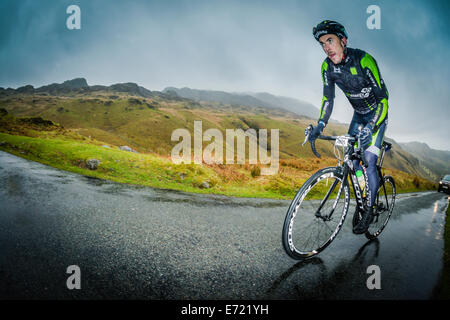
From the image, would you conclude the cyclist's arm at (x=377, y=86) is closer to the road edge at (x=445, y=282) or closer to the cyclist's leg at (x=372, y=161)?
the cyclist's leg at (x=372, y=161)

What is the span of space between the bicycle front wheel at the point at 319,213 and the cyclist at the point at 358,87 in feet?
1.70

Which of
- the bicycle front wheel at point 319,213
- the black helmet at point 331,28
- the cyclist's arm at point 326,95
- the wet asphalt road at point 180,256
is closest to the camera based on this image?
the wet asphalt road at point 180,256

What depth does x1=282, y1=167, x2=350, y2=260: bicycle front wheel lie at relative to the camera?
274 cm

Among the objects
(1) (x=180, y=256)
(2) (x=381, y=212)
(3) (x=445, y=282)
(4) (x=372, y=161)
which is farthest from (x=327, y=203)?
(1) (x=180, y=256)

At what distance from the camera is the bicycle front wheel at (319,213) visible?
8.98 feet

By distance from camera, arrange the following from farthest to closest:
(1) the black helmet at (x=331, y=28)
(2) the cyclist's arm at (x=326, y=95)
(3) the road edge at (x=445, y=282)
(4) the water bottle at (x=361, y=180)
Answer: (2) the cyclist's arm at (x=326, y=95)
(4) the water bottle at (x=361, y=180)
(1) the black helmet at (x=331, y=28)
(3) the road edge at (x=445, y=282)

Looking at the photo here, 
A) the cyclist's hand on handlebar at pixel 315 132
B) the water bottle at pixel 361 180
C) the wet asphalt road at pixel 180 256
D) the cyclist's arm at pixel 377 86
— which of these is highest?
the cyclist's arm at pixel 377 86

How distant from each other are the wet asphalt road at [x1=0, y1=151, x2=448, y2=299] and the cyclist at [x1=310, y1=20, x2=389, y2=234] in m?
1.01

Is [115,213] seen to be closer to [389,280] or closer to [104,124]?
[389,280]

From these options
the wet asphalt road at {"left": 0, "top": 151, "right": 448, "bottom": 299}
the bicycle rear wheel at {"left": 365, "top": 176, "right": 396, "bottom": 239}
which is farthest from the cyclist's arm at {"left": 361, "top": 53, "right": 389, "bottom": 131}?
the wet asphalt road at {"left": 0, "top": 151, "right": 448, "bottom": 299}

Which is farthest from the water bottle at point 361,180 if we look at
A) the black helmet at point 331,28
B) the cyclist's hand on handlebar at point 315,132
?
the black helmet at point 331,28

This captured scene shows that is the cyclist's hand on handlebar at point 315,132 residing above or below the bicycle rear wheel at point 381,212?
above

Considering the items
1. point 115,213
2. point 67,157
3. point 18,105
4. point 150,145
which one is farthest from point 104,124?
point 115,213

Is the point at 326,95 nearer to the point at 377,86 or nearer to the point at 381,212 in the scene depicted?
the point at 377,86
